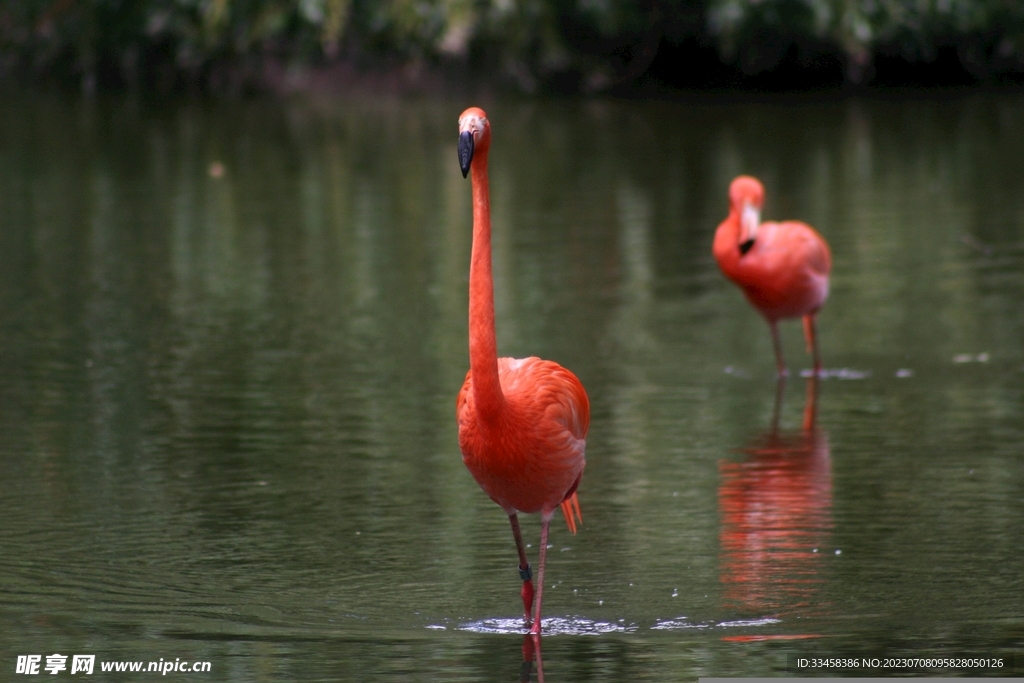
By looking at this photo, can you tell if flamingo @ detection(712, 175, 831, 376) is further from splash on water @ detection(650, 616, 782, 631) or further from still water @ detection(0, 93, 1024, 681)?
splash on water @ detection(650, 616, 782, 631)

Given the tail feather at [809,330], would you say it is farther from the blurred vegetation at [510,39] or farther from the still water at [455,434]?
the blurred vegetation at [510,39]

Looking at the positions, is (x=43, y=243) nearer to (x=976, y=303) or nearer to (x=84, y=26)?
(x=976, y=303)

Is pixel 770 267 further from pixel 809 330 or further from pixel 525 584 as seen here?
pixel 525 584

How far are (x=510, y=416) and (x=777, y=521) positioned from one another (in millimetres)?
1747

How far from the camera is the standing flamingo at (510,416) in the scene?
5.07 metres

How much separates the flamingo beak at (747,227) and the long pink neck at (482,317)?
432 cm

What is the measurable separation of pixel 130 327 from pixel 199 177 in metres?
8.05

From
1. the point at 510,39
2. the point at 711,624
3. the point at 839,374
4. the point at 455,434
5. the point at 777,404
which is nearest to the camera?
the point at 711,624

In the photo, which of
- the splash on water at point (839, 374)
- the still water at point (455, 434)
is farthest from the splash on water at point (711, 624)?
the splash on water at point (839, 374)

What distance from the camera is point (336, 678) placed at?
4.90m

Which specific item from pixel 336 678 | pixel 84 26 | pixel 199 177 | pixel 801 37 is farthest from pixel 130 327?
pixel 801 37

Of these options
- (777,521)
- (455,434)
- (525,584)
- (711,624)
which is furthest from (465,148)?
(455,434)

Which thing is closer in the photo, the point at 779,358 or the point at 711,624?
the point at 711,624

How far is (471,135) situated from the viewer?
4977 mm
